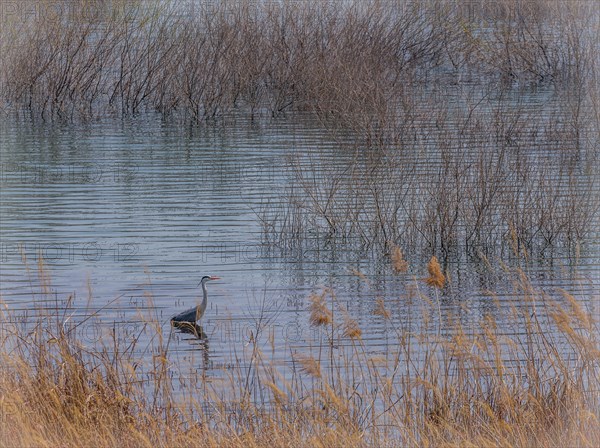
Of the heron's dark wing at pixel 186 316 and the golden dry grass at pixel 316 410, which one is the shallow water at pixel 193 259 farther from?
the golden dry grass at pixel 316 410

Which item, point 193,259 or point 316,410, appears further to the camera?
point 193,259

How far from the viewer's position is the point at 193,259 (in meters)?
11.0

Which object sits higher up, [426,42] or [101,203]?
[426,42]

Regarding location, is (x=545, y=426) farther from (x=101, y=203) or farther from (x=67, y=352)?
(x=101, y=203)

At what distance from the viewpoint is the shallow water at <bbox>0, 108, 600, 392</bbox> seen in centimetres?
843

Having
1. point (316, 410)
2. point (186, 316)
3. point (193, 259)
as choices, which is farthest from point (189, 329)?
point (316, 410)

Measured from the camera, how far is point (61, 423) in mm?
5172

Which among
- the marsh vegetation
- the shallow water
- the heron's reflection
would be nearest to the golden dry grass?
the marsh vegetation

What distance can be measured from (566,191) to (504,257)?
2.53m

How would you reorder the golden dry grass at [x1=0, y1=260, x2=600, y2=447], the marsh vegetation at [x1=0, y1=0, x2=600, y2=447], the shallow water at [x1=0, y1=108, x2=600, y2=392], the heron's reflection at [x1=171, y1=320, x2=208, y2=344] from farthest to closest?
the shallow water at [x1=0, y1=108, x2=600, y2=392] < the heron's reflection at [x1=171, y1=320, x2=208, y2=344] < the marsh vegetation at [x1=0, y1=0, x2=600, y2=447] < the golden dry grass at [x1=0, y1=260, x2=600, y2=447]

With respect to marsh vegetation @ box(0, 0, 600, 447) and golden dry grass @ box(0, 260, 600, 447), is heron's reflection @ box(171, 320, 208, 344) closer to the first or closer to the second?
marsh vegetation @ box(0, 0, 600, 447)

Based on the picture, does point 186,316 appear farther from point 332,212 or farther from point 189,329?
point 332,212

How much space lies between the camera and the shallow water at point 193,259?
843 centimetres

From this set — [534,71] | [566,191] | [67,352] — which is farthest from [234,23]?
[67,352]
